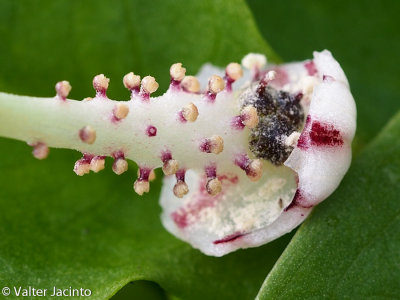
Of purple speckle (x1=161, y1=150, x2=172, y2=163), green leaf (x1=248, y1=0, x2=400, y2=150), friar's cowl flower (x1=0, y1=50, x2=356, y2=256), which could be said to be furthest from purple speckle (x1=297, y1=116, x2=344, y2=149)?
green leaf (x1=248, y1=0, x2=400, y2=150)

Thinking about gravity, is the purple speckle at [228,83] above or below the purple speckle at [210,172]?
above

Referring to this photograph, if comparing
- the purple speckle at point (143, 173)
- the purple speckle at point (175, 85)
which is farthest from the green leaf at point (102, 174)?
the purple speckle at point (175, 85)

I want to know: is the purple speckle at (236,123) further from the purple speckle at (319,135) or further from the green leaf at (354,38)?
the green leaf at (354,38)

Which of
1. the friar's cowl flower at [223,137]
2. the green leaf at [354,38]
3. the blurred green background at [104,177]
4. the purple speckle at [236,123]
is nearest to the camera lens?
the friar's cowl flower at [223,137]

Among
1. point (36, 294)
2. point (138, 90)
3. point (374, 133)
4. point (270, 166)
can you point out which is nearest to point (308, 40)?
point (374, 133)

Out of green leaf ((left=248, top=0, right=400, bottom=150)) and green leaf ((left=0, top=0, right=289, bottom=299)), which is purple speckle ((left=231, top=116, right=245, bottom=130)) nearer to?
green leaf ((left=0, top=0, right=289, bottom=299))

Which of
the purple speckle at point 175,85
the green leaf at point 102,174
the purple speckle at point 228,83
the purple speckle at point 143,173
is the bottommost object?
the green leaf at point 102,174

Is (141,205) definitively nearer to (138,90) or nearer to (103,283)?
(103,283)
